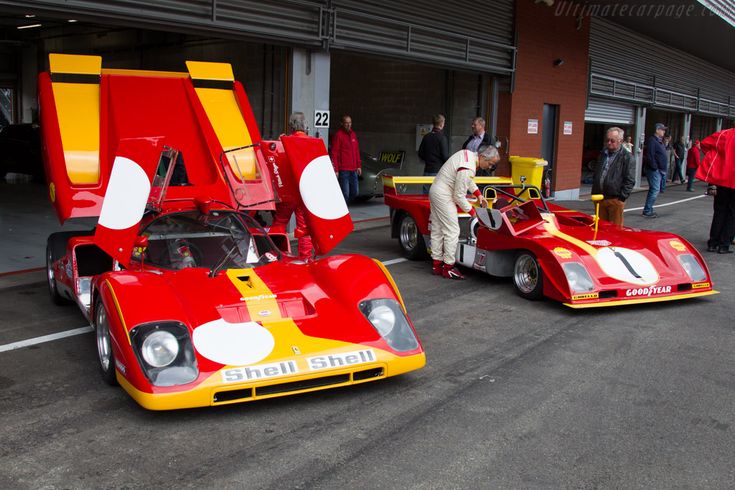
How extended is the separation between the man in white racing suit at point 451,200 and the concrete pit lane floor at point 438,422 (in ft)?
6.08

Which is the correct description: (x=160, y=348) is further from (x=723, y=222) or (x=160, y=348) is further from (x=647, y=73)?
(x=647, y=73)

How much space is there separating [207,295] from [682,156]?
25.4 meters

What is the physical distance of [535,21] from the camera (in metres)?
17.2

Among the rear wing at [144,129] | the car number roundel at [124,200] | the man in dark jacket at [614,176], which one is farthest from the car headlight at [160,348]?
the man in dark jacket at [614,176]

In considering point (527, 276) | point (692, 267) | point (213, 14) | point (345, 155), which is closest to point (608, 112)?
point (345, 155)

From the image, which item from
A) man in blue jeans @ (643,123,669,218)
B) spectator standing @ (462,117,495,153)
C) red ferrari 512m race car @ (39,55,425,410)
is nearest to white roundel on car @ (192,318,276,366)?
red ferrari 512m race car @ (39,55,425,410)

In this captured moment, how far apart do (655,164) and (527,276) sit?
9096 mm

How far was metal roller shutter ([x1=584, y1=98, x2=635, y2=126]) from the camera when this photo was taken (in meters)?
20.9

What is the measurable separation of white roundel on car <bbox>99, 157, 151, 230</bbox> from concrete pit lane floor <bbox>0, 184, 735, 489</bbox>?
1.00 meters

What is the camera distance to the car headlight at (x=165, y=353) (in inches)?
154

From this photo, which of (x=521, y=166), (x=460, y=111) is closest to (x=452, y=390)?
(x=521, y=166)

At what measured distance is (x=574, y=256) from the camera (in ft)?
21.9

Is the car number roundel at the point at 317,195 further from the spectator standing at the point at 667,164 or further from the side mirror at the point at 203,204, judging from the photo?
the spectator standing at the point at 667,164

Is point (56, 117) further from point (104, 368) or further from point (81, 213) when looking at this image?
point (104, 368)
